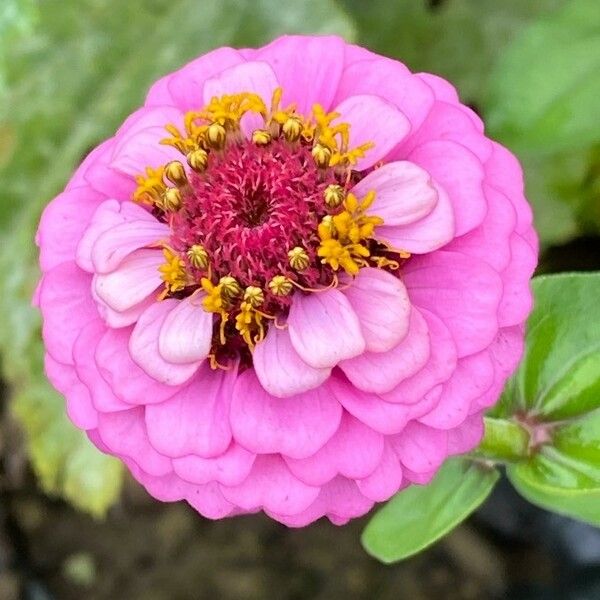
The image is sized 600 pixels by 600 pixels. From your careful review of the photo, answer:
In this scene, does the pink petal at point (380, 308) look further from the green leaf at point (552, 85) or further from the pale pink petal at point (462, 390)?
the green leaf at point (552, 85)

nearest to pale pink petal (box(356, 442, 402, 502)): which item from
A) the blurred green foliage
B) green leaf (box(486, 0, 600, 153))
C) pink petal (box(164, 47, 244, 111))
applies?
pink petal (box(164, 47, 244, 111))

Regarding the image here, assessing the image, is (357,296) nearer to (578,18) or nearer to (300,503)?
(300,503)

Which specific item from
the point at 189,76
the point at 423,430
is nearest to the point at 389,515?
the point at 423,430

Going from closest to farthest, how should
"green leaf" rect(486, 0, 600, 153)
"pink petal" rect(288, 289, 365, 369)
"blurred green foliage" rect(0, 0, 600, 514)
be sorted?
"pink petal" rect(288, 289, 365, 369), "green leaf" rect(486, 0, 600, 153), "blurred green foliage" rect(0, 0, 600, 514)

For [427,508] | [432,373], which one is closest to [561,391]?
[427,508]

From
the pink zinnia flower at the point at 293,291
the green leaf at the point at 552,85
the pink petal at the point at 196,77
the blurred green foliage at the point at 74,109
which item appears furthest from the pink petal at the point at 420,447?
the blurred green foliage at the point at 74,109

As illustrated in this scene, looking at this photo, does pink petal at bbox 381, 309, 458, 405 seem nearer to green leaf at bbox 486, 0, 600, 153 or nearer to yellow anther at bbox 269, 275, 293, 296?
yellow anther at bbox 269, 275, 293, 296

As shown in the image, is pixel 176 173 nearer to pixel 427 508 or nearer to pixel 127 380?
pixel 127 380
